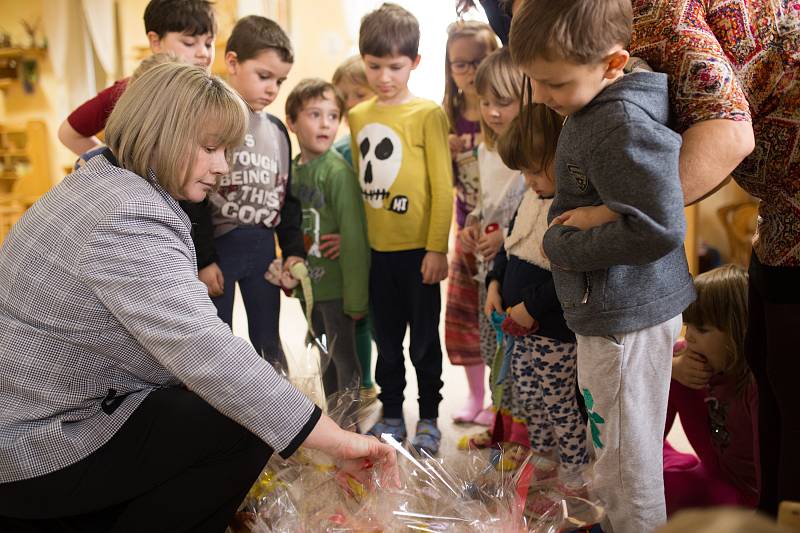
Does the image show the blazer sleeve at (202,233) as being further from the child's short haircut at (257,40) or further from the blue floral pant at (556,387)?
the blue floral pant at (556,387)

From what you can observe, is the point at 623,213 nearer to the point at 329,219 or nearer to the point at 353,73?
the point at 329,219

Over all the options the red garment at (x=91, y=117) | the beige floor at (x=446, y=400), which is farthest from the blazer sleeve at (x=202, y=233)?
the red garment at (x=91, y=117)

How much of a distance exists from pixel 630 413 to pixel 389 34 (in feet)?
4.65

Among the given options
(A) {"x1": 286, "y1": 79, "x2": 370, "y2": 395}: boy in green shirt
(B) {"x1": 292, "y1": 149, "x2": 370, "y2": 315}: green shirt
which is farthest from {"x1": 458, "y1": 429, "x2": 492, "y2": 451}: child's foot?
(B) {"x1": 292, "y1": 149, "x2": 370, "y2": 315}: green shirt

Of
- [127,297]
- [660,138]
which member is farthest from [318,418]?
[660,138]

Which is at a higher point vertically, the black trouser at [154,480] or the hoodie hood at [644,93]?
the hoodie hood at [644,93]

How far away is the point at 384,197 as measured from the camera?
2258 mm

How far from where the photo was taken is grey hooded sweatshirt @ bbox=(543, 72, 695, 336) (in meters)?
1.09

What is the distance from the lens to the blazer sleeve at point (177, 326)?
3.90 ft

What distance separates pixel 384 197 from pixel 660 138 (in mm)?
1247

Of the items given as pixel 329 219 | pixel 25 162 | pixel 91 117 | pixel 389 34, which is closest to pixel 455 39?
pixel 389 34

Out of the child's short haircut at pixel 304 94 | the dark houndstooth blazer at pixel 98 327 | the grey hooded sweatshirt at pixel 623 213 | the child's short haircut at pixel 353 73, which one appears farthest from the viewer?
the child's short haircut at pixel 353 73

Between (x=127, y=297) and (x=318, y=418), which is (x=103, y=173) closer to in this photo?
(x=127, y=297)

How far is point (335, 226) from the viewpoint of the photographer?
2367 millimetres
